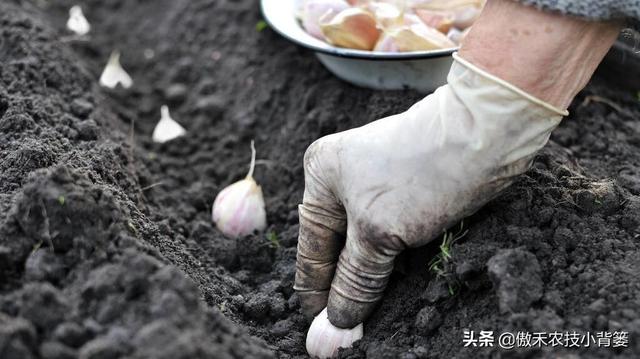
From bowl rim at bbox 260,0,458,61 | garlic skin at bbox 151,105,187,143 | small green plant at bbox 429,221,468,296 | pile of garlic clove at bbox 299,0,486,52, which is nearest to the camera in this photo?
small green plant at bbox 429,221,468,296

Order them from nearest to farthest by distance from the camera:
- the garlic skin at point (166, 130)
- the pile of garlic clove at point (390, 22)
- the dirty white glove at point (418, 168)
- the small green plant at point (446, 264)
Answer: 1. the dirty white glove at point (418, 168)
2. the small green plant at point (446, 264)
3. the pile of garlic clove at point (390, 22)
4. the garlic skin at point (166, 130)

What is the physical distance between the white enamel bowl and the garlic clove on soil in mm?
50

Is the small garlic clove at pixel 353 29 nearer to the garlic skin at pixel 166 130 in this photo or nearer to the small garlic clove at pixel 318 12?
the small garlic clove at pixel 318 12

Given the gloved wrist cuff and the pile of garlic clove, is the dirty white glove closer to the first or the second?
the gloved wrist cuff

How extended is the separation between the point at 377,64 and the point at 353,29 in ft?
0.45

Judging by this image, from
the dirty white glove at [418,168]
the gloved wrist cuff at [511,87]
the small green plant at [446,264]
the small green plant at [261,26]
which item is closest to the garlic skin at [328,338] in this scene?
the dirty white glove at [418,168]

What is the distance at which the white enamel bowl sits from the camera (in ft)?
7.03

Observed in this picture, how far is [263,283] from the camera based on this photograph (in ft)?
6.74

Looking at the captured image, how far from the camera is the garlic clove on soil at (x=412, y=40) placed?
221 centimetres

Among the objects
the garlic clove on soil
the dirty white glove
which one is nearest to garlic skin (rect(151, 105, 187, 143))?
the garlic clove on soil

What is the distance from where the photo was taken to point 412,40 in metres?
2.21

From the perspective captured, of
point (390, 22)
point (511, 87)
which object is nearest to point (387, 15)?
point (390, 22)

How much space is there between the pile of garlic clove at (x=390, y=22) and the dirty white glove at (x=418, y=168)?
2.02 ft

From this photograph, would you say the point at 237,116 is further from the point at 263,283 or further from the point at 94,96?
the point at 263,283
